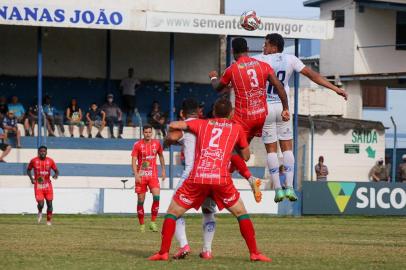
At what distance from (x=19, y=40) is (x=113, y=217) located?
10957mm

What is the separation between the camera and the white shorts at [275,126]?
634 inches

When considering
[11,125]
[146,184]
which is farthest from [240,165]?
[11,125]

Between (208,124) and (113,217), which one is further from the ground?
(208,124)

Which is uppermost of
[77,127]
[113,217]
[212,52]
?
[212,52]

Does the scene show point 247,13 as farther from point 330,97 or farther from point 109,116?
point 330,97

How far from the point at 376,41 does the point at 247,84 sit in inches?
1322

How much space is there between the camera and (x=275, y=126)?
1625 centimetres

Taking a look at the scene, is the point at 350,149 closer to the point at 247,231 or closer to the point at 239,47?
the point at 239,47

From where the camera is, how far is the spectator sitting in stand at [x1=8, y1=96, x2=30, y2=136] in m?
35.5

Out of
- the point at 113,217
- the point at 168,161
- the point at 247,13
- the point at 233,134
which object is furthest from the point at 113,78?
the point at 233,134

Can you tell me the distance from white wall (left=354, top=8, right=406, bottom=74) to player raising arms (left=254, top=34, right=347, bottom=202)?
1240 inches

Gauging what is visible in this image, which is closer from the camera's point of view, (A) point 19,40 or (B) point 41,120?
(B) point 41,120

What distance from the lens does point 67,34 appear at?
40344 millimetres

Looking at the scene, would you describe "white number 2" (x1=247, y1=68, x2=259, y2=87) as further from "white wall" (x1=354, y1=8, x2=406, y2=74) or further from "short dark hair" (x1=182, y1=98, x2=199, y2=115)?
"white wall" (x1=354, y1=8, x2=406, y2=74)
